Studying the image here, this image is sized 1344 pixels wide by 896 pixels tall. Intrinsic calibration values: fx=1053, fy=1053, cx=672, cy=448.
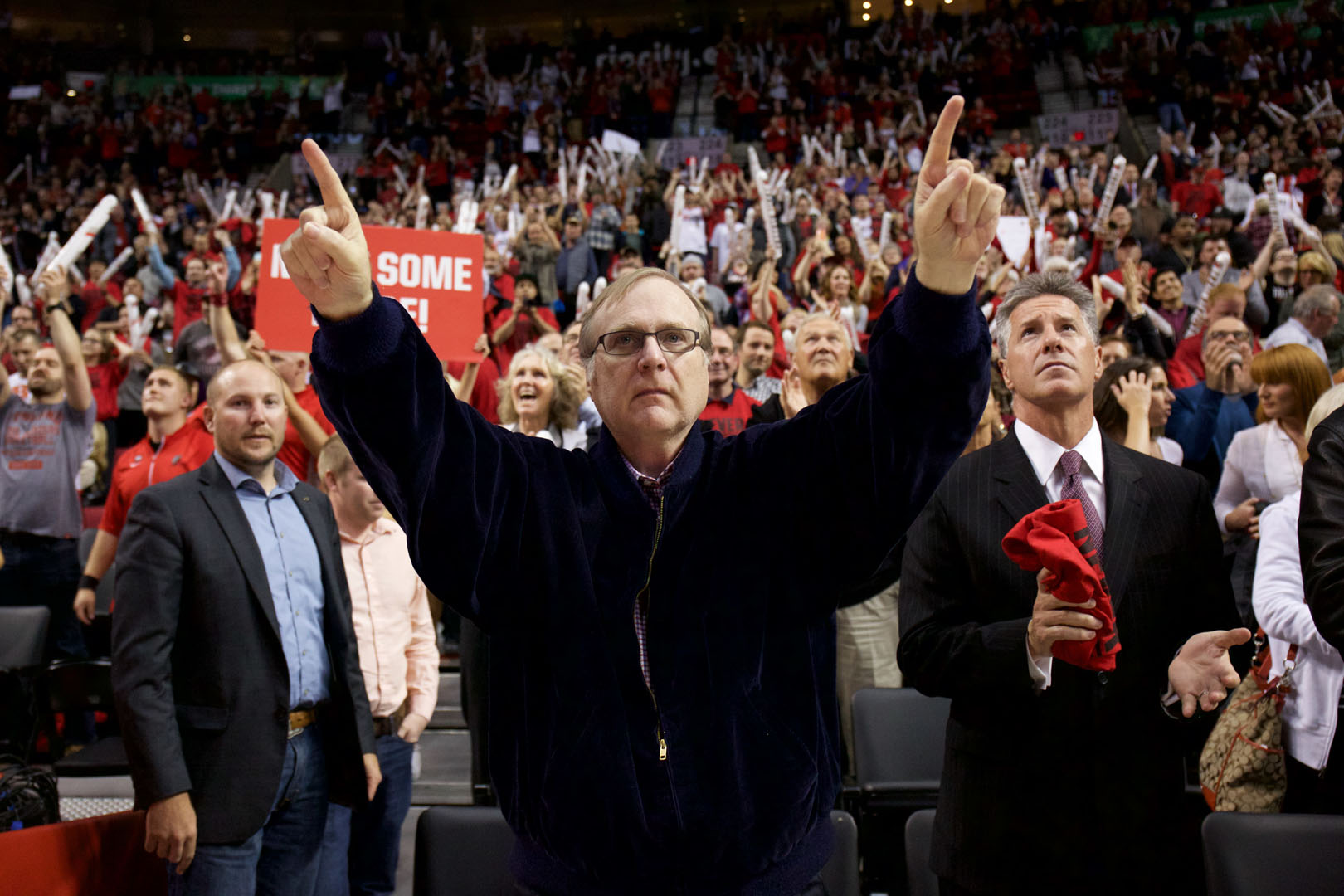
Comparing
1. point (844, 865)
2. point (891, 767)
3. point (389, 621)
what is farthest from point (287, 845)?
point (891, 767)

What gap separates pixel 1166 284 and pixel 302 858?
18.2 ft

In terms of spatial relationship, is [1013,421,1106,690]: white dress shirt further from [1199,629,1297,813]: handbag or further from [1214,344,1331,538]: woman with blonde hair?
[1214,344,1331,538]: woman with blonde hair

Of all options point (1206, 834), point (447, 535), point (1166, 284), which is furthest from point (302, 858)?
point (1166, 284)

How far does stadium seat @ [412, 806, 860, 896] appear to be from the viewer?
2.01m

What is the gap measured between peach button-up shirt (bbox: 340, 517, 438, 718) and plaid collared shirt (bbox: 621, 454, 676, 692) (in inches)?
65.4

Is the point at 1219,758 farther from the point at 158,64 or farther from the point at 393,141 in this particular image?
the point at 158,64

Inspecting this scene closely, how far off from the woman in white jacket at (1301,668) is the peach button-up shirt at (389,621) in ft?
6.74

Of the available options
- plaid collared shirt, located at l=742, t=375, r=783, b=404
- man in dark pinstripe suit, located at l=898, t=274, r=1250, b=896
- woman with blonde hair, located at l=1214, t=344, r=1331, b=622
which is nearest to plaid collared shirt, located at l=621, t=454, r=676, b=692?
man in dark pinstripe suit, located at l=898, t=274, r=1250, b=896

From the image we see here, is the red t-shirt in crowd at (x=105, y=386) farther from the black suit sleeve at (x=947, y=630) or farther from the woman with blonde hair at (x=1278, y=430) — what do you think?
the woman with blonde hair at (x=1278, y=430)

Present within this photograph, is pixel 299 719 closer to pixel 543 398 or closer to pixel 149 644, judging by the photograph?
pixel 149 644

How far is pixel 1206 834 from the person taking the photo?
1836 millimetres

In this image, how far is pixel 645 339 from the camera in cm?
128

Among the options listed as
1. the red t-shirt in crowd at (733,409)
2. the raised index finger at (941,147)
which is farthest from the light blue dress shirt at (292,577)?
the red t-shirt in crowd at (733,409)

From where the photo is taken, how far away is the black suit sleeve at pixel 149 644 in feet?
6.96
